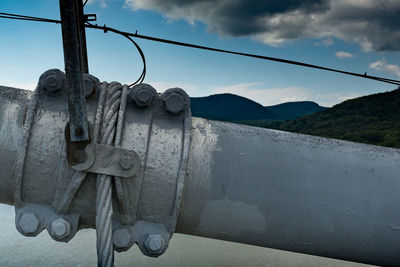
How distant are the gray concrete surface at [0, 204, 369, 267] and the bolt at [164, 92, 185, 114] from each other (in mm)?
1751

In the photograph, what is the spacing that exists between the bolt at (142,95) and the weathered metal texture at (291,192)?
197mm

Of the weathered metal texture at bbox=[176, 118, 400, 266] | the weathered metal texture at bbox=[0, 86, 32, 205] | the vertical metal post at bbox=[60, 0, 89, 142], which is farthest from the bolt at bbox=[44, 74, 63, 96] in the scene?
the weathered metal texture at bbox=[176, 118, 400, 266]

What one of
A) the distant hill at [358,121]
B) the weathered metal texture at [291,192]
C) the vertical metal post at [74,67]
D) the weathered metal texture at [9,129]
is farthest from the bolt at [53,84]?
the distant hill at [358,121]

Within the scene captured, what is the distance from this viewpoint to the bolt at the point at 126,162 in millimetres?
A: 1146

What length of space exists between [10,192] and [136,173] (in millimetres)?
467

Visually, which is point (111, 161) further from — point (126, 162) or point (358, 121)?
point (358, 121)

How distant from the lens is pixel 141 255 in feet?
9.11

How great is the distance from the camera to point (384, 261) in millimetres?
1429

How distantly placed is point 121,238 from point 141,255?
167 cm

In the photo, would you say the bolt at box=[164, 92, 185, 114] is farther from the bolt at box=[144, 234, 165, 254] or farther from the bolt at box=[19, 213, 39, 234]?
the bolt at box=[19, 213, 39, 234]

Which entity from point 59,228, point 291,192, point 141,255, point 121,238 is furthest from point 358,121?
point 59,228

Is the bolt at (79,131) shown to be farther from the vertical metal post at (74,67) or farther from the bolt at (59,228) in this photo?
the bolt at (59,228)

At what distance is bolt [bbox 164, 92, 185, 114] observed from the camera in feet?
4.12

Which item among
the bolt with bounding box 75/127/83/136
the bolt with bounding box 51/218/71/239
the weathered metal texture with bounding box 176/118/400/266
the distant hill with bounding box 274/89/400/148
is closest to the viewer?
the bolt with bounding box 75/127/83/136
